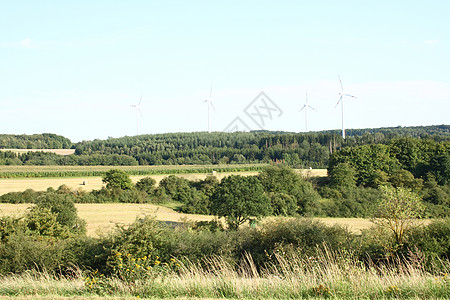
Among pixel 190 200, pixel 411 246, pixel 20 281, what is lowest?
pixel 190 200

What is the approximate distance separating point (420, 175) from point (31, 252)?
75.6 metres

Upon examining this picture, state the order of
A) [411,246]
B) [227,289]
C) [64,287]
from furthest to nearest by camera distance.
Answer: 1. [411,246]
2. [64,287]
3. [227,289]

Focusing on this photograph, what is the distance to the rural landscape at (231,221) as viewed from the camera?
31.8 ft

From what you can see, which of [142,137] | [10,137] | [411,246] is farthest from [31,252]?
[142,137]

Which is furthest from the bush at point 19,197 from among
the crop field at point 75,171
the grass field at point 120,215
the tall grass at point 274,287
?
the tall grass at point 274,287

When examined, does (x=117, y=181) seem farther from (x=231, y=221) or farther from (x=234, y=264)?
(x=234, y=264)

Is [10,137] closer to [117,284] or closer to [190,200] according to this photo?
[190,200]

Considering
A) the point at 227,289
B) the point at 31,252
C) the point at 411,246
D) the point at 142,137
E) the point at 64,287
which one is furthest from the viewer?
the point at 142,137

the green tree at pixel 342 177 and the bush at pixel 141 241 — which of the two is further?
the green tree at pixel 342 177

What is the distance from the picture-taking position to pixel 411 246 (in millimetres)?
19188

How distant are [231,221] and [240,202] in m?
2.51

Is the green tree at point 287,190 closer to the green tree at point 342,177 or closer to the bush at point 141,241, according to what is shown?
the green tree at point 342,177

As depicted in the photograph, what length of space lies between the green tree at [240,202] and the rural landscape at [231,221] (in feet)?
0.49

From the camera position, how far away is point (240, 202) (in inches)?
1761
